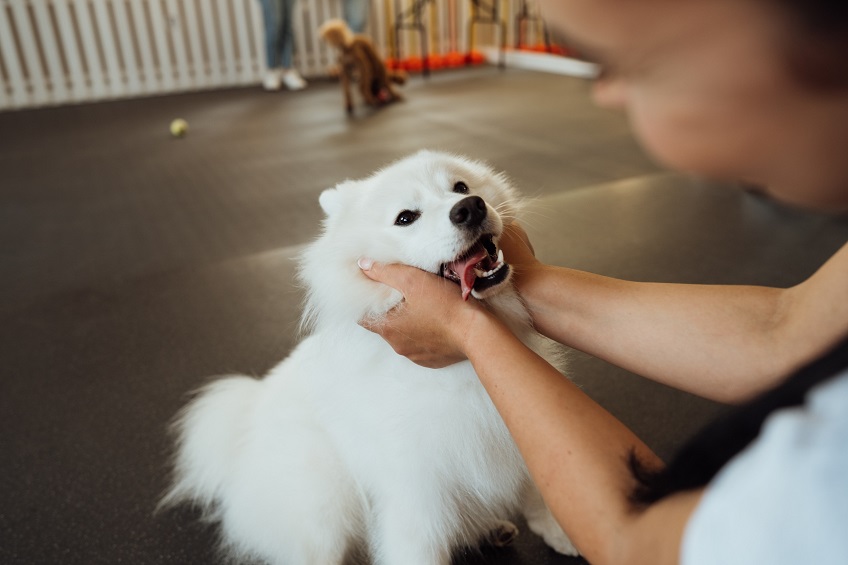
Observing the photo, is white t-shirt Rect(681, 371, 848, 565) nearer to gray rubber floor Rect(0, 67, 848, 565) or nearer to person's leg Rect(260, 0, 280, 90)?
gray rubber floor Rect(0, 67, 848, 565)

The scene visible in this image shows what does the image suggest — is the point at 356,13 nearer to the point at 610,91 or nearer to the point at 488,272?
the point at 488,272

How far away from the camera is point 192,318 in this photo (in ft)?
6.44

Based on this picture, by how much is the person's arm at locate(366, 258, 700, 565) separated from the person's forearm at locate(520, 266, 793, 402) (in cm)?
19

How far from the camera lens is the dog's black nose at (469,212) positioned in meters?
0.92

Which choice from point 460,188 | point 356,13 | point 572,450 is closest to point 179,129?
point 356,13

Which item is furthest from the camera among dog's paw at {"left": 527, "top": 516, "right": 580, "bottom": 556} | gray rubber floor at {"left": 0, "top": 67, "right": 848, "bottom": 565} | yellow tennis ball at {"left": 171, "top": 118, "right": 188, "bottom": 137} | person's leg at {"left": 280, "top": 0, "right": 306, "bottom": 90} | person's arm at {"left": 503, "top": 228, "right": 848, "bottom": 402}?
person's leg at {"left": 280, "top": 0, "right": 306, "bottom": 90}

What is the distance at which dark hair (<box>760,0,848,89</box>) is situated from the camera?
0.37 meters

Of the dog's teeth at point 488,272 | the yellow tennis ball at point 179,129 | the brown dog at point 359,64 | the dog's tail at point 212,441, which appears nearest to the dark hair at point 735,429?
the dog's teeth at point 488,272

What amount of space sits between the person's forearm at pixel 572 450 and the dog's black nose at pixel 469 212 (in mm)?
222

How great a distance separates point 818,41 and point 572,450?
0.43 metres

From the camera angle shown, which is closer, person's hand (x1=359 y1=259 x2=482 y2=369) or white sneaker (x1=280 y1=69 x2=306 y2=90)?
person's hand (x1=359 y1=259 x2=482 y2=369)

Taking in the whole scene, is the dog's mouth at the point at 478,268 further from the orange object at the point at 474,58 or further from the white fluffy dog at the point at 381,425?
the orange object at the point at 474,58

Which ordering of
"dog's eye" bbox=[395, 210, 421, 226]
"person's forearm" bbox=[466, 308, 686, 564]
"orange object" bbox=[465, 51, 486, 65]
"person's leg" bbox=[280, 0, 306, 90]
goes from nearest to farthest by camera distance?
"person's forearm" bbox=[466, 308, 686, 564] → "dog's eye" bbox=[395, 210, 421, 226] → "person's leg" bbox=[280, 0, 306, 90] → "orange object" bbox=[465, 51, 486, 65]

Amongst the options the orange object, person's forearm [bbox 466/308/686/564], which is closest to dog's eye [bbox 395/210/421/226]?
person's forearm [bbox 466/308/686/564]
